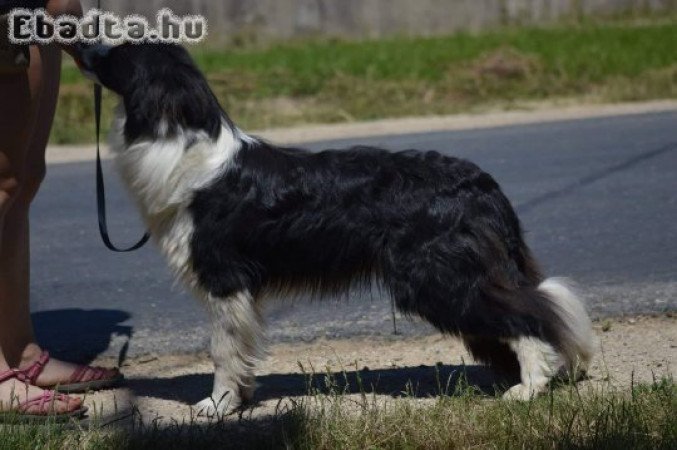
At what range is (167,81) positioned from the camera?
4.67 meters

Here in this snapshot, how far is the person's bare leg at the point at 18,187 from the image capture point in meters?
4.50

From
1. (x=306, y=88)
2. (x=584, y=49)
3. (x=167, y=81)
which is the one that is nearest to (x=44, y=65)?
(x=167, y=81)

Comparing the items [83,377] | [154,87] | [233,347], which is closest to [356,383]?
[233,347]

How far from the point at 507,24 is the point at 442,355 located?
18.9 metres

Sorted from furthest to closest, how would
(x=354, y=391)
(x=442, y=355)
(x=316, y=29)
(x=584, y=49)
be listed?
(x=316, y=29) → (x=584, y=49) → (x=442, y=355) → (x=354, y=391)

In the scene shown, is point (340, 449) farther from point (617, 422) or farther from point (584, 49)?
point (584, 49)

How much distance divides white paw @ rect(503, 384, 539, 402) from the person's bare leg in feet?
5.70

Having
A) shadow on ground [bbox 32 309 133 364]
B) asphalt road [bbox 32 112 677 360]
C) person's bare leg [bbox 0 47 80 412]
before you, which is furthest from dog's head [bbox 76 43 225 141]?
shadow on ground [bbox 32 309 133 364]

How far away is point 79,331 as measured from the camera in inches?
249

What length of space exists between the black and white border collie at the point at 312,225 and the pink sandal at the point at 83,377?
0.68 metres

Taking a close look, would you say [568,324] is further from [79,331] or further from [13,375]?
[79,331]

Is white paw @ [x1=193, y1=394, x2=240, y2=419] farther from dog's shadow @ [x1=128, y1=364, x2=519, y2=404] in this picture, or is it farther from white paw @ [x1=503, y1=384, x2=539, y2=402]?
white paw @ [x1=503, y1=384, x2=539, y2=402]

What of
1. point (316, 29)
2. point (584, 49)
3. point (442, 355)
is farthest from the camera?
point (316, 29)

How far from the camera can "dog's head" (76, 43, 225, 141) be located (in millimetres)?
4660
